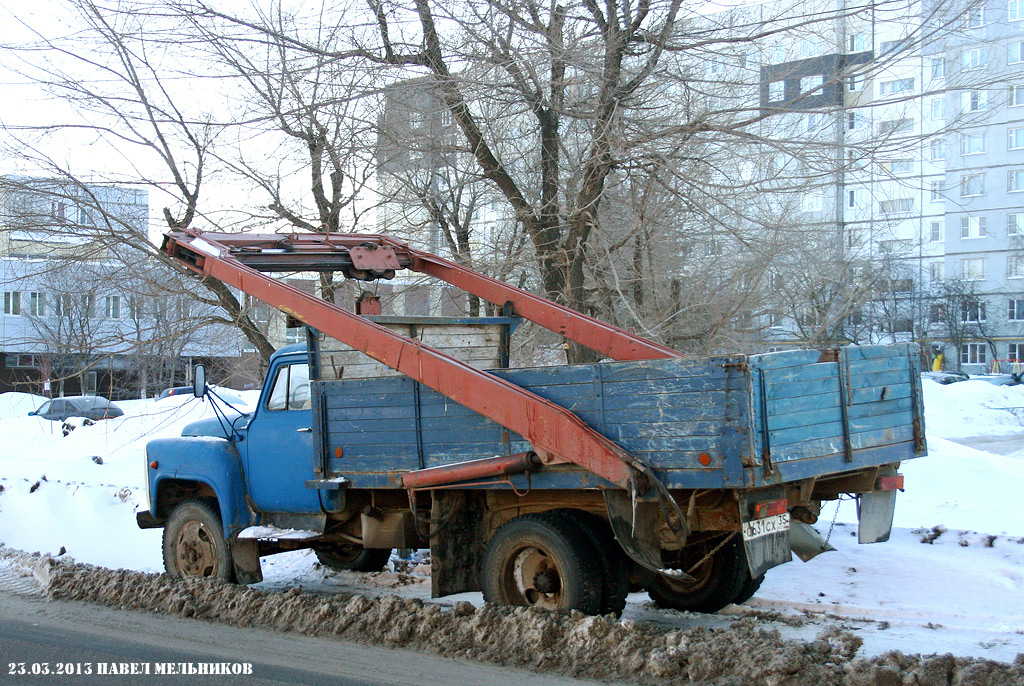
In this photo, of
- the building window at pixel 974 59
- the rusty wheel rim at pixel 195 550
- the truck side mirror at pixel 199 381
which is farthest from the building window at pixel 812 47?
the rusty wheel rim at pixel 195 550

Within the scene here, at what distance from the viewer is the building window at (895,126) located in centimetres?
886

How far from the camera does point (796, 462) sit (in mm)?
5082

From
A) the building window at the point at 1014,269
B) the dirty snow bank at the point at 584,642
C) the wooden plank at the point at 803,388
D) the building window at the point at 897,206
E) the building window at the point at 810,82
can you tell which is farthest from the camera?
the building window at the point at 1014,269

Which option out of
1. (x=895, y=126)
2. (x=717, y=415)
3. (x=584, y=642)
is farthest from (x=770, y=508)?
(x=895, y=126)

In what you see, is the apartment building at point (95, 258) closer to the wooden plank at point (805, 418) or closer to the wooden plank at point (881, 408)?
the wooden plank at point (805, 418)

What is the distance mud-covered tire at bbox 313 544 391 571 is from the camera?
8422 mm

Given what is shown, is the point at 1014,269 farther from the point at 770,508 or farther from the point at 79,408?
the point at 770,508

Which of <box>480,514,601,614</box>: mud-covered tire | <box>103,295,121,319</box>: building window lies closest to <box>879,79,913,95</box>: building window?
<box>480,514,601,614</box>: mud-covered tire

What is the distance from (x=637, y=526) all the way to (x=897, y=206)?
6.19 meters

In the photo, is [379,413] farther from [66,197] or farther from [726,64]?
[66,197]

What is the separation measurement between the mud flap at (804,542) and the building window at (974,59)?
16.7 feet

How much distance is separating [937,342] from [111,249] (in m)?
51.1

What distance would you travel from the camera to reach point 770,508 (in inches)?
205

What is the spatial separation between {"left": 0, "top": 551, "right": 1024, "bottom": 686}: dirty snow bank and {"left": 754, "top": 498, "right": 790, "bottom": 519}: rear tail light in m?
0.76
